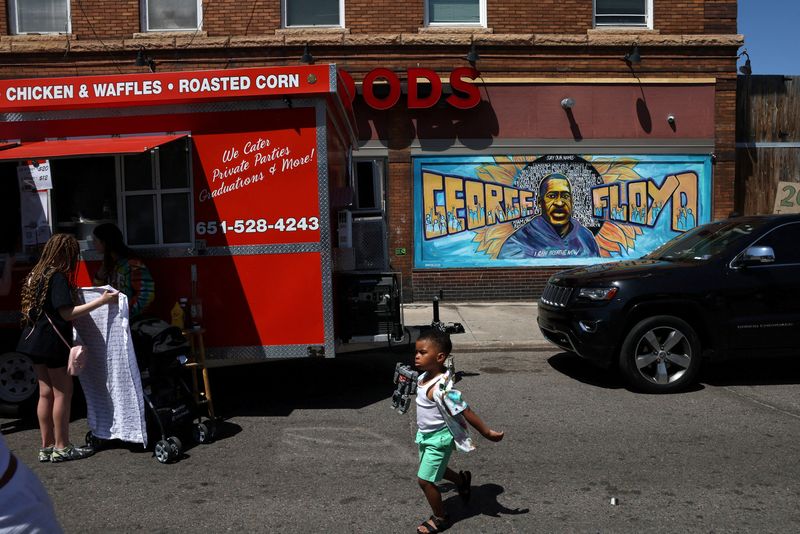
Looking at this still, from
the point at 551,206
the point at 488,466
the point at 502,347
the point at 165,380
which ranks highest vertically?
the point at 551,206

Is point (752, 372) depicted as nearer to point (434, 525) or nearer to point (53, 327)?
point (434, 525)

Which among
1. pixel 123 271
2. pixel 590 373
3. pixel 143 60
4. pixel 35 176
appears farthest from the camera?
pixel 143 60

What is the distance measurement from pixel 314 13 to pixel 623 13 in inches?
244

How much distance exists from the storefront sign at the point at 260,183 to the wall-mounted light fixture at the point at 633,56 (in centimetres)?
915

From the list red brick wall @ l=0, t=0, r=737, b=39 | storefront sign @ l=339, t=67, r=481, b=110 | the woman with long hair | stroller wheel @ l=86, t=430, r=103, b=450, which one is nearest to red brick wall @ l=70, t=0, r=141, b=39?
red brick wall @ l=0, t=0, r=737, b=39

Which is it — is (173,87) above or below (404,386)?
above

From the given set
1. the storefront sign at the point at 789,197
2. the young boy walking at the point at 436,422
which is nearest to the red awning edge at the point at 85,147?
the young boy walking at the point at 436,422

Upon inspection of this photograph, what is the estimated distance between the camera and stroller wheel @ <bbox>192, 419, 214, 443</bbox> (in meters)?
5.48

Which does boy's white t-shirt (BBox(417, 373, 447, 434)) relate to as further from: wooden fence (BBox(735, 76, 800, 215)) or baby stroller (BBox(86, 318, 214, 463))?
wooden fence (BBox(735, 76, 800, 215))

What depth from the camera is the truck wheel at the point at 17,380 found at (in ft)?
20.4

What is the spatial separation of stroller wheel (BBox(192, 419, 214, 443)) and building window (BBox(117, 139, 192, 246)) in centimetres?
177

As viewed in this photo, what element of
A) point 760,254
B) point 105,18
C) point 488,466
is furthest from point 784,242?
point 105,18

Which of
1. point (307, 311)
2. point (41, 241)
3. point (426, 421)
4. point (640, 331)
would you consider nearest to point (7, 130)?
point (41, 241)

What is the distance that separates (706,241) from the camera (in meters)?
7.63
